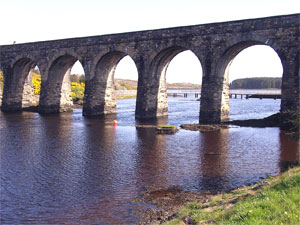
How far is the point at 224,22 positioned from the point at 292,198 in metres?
23.4

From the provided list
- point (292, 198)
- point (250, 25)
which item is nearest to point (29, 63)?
point (250, 25)

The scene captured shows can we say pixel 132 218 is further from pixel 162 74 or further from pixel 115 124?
pixel 162 74

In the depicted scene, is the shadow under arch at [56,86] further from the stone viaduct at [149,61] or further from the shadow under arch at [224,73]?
the shadow under arch at [224,73]

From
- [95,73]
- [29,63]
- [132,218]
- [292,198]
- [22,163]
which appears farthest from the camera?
[29,63]

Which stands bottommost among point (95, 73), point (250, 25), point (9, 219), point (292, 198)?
point (9, 219)

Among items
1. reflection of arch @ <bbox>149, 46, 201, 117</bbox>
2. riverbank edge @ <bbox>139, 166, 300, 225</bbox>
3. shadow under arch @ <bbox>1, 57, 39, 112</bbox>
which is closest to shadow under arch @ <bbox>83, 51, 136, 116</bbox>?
reflection of arch @ <bbox>149, 46, 201, 117</bbox>

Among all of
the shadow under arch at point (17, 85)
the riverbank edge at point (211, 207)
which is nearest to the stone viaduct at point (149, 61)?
the shadow under arch at point (17, 85)

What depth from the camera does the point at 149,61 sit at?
112ft

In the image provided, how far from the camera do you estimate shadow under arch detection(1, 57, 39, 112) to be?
45688 mm

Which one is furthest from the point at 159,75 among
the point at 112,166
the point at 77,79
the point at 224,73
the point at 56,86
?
the point at 77,79

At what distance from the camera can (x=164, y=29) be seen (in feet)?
107

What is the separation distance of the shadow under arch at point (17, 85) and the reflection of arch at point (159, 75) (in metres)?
18.6

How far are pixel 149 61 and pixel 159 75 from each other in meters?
2.08

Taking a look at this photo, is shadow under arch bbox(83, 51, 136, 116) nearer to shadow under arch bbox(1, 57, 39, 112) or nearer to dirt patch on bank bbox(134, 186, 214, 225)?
shadow under arch bbox(1, 57, 39, 112)
